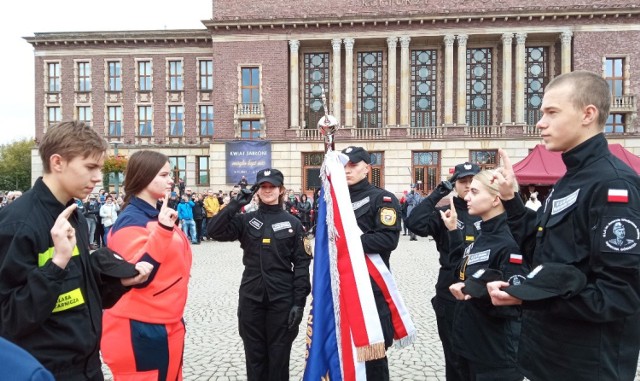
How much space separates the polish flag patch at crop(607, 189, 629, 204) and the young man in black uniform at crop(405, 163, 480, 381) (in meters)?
2.18

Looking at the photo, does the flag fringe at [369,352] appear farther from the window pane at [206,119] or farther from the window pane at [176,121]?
the window pane at [176,121]

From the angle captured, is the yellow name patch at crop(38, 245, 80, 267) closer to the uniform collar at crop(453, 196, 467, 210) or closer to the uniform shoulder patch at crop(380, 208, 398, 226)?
the uniform shoulder patch at crop(380, 208, 398, 226)

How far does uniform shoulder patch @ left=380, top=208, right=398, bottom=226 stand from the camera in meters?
3.96

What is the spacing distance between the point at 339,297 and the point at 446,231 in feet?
5.22

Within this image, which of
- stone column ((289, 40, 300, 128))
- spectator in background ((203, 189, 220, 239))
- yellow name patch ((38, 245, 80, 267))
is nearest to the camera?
yellow name patch ((38, 245, 80, 267))

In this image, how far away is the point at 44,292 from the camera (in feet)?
6.36

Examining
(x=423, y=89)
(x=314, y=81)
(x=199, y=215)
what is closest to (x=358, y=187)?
(x=199, y=215)

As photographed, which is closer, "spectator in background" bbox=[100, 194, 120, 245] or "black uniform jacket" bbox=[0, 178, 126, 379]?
"black uniform jacket" bbox=[0, 178, 126, 379]

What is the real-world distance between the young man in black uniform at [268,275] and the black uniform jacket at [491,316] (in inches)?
58.7

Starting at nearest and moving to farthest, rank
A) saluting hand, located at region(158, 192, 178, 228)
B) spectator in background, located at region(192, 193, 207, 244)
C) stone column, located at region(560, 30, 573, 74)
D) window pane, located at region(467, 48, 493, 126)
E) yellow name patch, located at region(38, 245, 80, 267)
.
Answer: yellow name patch, located at region(38, 245, 80, 267), saluting hand, located at region(158, 192, 178, 228), spectator in background, located at region(192, 193, 207, 244), stone column, located at region(560, 30, 573, 74), window pane, located at region(467, 48, 493, 126)

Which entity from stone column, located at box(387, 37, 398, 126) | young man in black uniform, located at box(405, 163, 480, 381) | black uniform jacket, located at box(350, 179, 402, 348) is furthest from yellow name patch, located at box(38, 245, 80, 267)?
stone column, located at box(387, 37, 398, 126)

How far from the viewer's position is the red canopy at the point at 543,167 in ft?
57.2

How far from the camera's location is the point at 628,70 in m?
33.1

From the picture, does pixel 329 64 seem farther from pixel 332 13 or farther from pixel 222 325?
pixel 222 325
